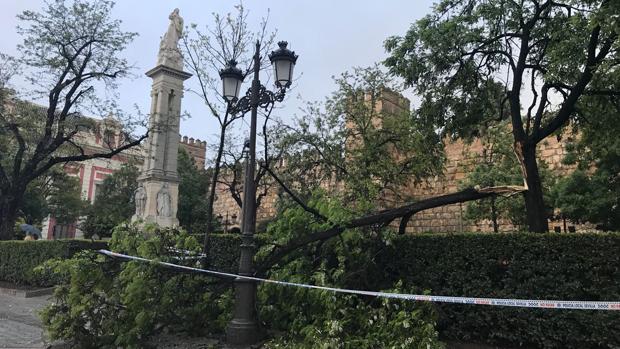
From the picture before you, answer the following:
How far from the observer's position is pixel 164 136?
18938 mm

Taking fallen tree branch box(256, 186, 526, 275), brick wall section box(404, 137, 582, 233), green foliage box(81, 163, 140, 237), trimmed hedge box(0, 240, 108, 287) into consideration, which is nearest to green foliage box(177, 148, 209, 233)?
green foliage box(81, 163, 140, 237)

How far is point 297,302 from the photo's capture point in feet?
24.0

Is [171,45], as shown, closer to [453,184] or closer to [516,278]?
[453,184]

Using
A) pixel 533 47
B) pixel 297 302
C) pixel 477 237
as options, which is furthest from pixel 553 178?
pixel 297 302

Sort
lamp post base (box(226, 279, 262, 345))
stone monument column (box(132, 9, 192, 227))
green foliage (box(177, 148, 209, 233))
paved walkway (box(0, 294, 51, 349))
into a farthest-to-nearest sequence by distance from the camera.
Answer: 1. green foliage (box(177, 148, 209, 233))
2. stone monument column (box(132, 9, 192, 227))
3. paved walkway (box(0, 294, 51, 349))
4. lamp post base (box(226, 279, 262, 345))

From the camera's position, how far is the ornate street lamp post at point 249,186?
673cm

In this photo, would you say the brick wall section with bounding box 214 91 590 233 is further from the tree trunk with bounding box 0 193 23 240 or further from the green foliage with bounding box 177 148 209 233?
the tree trunk with bounding box 0 193 23 240

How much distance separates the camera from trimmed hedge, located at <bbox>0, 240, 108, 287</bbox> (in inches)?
564

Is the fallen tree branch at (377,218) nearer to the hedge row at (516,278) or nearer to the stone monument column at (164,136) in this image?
the hedge row at (516,278)

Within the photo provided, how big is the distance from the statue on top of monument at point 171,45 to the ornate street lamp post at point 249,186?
38.5 ft

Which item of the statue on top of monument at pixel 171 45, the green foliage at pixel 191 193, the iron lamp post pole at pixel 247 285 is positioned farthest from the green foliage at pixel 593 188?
the green foliage at pixel 191 193

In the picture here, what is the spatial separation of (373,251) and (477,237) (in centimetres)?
167

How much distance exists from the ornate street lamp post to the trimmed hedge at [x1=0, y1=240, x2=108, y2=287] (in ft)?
27.8

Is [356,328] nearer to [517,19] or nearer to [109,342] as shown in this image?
[109,342]
